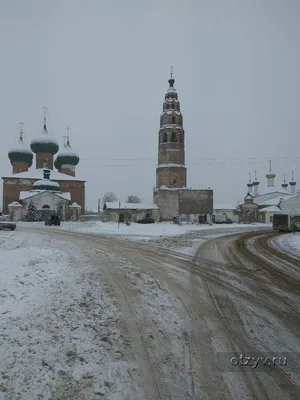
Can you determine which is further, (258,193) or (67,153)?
(258,193)

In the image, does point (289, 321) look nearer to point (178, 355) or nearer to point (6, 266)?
point (178, 355)

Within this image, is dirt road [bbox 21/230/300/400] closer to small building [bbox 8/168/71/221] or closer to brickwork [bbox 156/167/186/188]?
small building [bbox 8/168/71/221]

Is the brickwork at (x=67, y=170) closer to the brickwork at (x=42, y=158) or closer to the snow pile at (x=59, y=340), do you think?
the brickwork at (x=42, y=158)

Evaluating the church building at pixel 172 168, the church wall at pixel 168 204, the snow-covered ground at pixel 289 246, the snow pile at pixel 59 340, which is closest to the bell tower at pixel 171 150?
the church building at pixel 172 168

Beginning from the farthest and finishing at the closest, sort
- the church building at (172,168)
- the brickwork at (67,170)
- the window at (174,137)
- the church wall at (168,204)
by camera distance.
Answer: the brickwork at (67,170) < the window at (174,137) < the church wall at (168,204) < the church building at (172,168)

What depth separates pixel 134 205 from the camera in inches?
2625

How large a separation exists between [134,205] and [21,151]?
24577 mm

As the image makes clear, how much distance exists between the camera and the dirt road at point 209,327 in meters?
4.07

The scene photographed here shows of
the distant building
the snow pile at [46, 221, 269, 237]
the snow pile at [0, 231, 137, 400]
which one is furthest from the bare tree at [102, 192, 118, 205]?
the snow pile at [0, 231, 137, 400]

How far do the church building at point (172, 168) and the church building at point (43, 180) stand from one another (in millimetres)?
15548

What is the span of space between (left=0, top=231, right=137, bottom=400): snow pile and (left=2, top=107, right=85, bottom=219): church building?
163 ft

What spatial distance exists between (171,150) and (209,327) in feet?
198

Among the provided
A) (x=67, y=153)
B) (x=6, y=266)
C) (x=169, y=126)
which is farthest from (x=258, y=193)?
(x=6, y=266)

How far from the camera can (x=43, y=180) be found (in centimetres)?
6084
